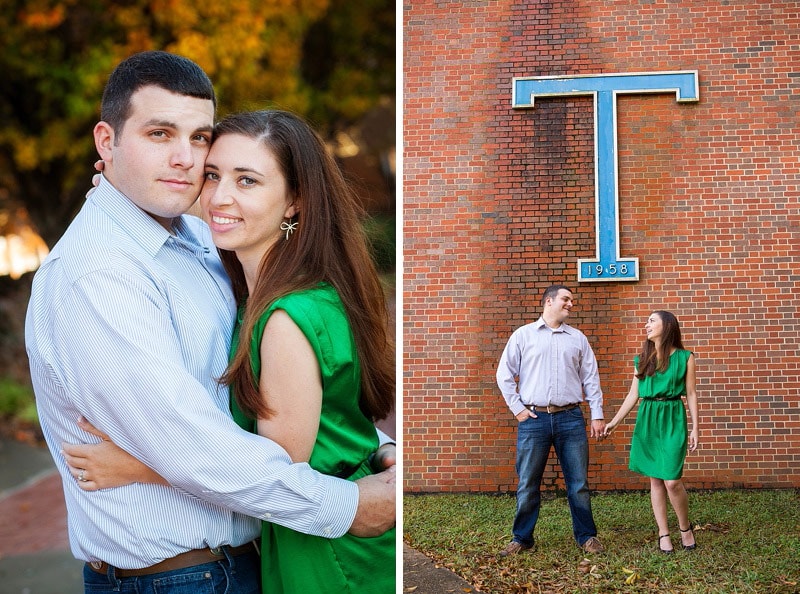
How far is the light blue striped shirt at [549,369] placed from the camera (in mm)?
2051

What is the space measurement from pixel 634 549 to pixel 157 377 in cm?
121

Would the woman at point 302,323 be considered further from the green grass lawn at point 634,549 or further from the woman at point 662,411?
the woman at point 662,411

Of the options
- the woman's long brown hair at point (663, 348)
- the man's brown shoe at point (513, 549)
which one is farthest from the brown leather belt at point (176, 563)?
the woman's long brown hair at point (663, 348)

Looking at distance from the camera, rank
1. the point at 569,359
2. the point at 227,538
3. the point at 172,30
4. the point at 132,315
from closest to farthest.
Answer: the point at 132,315
the point at 227,538
the point at 569,359
the point at 172,30

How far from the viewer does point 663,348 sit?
6.69ft

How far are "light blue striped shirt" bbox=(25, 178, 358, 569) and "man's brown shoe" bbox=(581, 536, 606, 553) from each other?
59cm

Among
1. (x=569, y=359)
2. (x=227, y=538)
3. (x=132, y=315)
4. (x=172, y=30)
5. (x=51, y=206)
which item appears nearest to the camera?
(x=132, y=315)

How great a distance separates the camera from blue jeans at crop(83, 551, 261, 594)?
188cm

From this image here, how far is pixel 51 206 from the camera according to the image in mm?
8328

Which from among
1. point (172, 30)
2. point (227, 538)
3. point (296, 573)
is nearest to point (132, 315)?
point (227, 538)

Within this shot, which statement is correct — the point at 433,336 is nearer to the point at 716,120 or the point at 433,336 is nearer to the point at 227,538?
the point at 227,538

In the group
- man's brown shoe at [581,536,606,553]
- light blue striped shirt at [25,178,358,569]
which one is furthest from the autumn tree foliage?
man's brown shoe at [581,536,606,553]

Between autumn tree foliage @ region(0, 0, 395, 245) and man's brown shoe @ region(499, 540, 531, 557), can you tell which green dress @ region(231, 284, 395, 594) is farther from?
autumn tree foliage @ region(0, 0, 395, 245)

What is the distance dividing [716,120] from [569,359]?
2.28 feet
